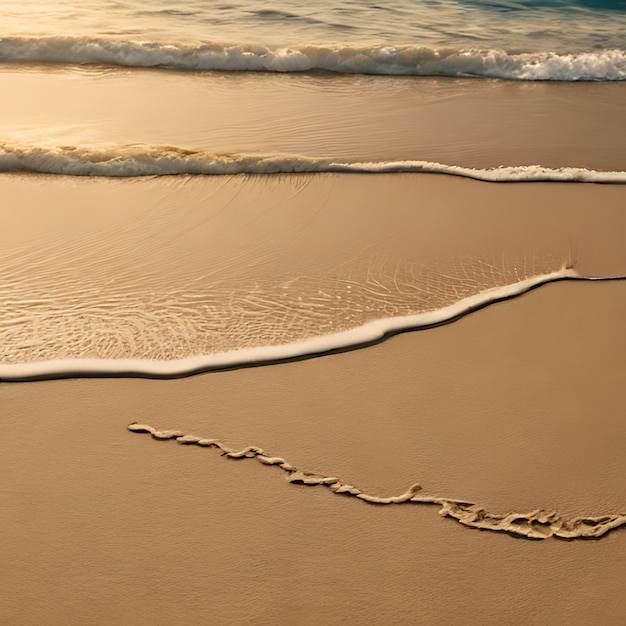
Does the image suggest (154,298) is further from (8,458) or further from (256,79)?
(256,79)

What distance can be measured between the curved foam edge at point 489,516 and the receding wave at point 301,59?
6.08 meters

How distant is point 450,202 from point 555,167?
1.06 m

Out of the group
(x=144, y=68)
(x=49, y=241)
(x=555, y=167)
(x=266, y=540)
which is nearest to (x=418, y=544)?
(x=266, y=540)

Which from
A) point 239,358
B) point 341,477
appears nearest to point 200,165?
point 239,358

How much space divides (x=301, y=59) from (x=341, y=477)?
621 centimetres

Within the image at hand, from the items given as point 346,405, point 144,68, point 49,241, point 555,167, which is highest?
point 144,68

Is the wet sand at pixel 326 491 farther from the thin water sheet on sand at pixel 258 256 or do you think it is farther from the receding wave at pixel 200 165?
the receding wave at pixel 200 165

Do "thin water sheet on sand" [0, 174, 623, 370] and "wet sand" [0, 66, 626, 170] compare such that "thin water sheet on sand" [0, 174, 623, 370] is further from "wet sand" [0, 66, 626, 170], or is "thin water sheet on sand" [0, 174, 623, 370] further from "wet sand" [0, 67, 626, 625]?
"wet sand" [0, 66, 626, 170]

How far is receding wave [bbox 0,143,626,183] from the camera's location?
5.02 metres

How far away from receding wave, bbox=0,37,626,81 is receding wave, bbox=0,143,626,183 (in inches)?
Result: 116

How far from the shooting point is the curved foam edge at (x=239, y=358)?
300 cm

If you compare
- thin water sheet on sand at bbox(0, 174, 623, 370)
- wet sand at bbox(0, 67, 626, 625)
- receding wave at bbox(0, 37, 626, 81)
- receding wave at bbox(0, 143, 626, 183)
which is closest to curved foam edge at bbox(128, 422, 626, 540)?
wet sand at bbox(0, 67, 626, 625)

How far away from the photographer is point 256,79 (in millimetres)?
7461

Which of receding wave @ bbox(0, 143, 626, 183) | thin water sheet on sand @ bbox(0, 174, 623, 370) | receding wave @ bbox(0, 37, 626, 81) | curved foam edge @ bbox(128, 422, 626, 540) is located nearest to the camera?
curved foam edge @ bbox(128, 422, 626, 540)
